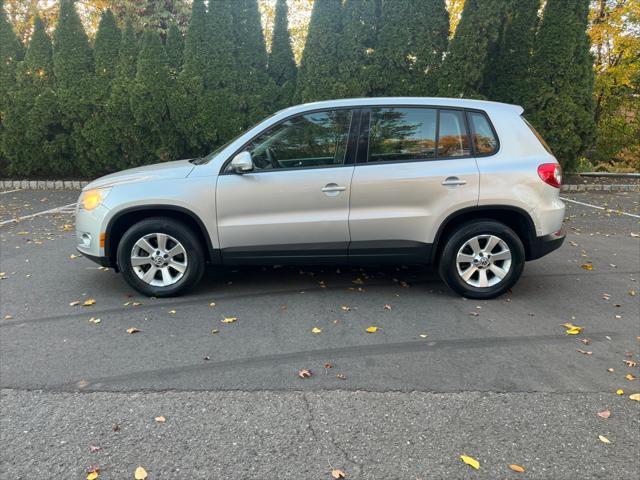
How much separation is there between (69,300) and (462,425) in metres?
3.70

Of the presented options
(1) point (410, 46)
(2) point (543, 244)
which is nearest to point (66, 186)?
(1) point (410, 46)

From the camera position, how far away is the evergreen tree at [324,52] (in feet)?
35.8

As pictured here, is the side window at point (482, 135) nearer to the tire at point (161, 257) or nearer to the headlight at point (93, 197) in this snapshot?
the tire at point (161, 257)

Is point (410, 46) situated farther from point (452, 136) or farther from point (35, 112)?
point (35, 112)

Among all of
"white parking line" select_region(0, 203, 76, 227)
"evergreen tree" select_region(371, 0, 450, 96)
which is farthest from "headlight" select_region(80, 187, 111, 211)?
"evergreen tree" select_region(371, 0, 450, 96)

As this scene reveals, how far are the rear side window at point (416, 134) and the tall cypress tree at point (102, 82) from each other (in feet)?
29.4

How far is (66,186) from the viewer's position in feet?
38.1

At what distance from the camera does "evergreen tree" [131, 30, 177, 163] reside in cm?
1107

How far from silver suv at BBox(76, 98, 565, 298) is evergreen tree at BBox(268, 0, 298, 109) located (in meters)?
7.25

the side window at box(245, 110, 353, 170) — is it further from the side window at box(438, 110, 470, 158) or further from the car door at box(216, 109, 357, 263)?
the side window at box(438, 110, 470, 158)

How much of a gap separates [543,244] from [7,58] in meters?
12.9

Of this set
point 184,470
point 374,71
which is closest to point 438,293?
point 184,470

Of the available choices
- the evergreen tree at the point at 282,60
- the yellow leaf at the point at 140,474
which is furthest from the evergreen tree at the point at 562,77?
the yellow leaf at the point at 140,474

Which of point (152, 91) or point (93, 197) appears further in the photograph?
point (152, 91)
